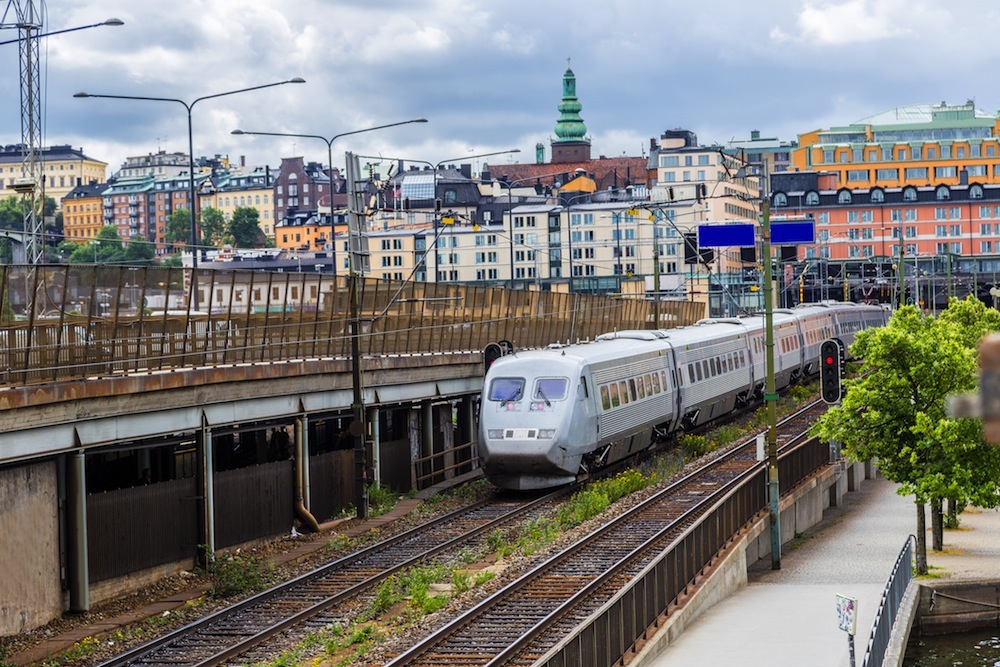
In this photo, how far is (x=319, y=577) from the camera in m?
27.3

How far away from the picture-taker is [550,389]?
36125mm

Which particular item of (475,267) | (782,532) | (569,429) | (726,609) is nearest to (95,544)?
(726,609)

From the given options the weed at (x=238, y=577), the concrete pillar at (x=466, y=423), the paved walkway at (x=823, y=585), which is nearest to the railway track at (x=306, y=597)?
the weed at (x=238, y=577)

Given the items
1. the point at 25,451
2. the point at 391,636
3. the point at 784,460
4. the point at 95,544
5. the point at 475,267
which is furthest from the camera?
the point at 475,267

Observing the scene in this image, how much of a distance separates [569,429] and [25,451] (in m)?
14.7

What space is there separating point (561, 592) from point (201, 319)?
33.9 ft

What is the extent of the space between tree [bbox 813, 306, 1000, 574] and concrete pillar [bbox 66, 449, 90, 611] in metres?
16.1

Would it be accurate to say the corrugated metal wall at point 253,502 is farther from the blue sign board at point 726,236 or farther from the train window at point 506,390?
the blue sign board at point 726,236

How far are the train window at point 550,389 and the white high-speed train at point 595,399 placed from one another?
23 millimetres

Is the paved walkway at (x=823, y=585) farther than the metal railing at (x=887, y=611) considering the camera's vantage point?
Yes

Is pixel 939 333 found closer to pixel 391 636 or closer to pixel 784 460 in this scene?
pixel 784 460

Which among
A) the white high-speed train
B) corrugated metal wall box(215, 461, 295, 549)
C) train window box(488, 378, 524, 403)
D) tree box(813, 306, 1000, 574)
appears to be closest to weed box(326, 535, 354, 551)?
corrugated metal wall box(215, 461, 295, 549)

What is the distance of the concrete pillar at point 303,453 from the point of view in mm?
34062

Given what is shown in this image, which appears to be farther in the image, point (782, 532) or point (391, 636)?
point (782, 532)
